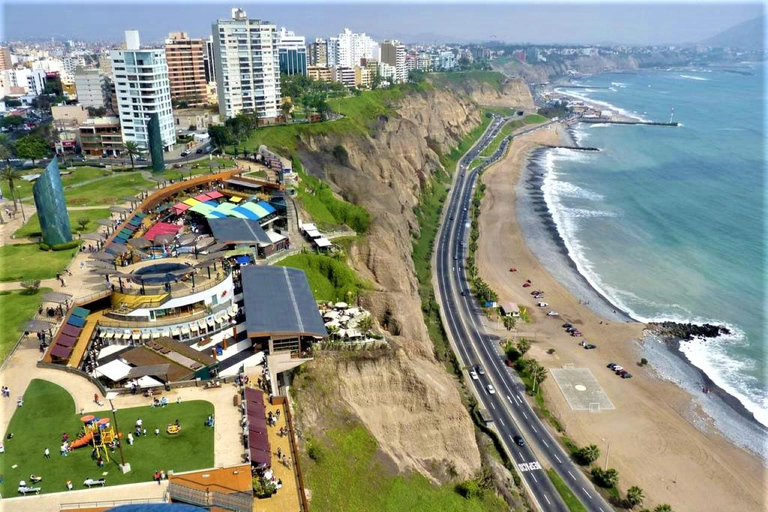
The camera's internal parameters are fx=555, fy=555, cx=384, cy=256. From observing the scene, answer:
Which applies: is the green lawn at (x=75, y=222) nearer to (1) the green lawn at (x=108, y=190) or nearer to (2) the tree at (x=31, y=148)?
(1) the green lawn at (x=108, y=190)

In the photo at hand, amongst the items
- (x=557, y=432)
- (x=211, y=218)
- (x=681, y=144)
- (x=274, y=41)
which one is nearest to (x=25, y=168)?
(x=211, y=218)

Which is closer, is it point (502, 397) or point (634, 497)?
point (634, 497)

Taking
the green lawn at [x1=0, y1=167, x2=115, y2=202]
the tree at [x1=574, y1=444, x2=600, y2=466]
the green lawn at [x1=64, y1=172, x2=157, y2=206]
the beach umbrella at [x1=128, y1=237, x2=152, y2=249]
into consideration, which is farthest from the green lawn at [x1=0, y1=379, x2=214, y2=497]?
the green lawn at [x1=0, y1=167, x2=115, y2=202]

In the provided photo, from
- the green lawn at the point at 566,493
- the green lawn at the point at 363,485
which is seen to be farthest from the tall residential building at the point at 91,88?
the green lawn at the point at 566,493

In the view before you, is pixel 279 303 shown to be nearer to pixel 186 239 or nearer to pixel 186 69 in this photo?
pixel 186 239

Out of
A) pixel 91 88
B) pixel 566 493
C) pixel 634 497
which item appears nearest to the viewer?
pixel 634 497

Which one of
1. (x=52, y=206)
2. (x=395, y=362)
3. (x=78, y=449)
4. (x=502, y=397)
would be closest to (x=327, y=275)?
(x=395, y=362)

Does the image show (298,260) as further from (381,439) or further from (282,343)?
(381,439)
